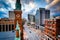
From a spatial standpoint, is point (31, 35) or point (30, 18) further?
point (30, 18)

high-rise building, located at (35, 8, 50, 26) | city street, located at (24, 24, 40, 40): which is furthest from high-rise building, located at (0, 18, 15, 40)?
high-rise building, located at (35, 8, 50, 26)

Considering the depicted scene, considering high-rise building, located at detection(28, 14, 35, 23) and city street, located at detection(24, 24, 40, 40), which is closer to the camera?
city street, located at detection(24, 24, 40, 40)

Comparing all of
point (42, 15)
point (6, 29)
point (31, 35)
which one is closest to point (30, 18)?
point (42, 15)

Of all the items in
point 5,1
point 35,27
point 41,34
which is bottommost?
point 41,34

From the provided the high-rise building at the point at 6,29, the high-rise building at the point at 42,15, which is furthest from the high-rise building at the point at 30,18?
the high-rise building at the point at 6,29

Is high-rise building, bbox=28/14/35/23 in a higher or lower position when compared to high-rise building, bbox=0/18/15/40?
higher

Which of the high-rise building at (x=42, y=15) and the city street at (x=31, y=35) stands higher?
the high-rise building at (x=42, y=15)

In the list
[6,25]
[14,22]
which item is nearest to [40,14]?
[14,22]

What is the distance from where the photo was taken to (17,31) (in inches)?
111

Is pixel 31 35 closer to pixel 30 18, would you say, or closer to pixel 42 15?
pixel 30 18

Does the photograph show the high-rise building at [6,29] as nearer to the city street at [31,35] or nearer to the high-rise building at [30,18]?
the city street at [31,35]

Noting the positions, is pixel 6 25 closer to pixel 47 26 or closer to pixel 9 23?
pixel 9 23

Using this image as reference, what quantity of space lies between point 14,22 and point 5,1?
0.71 m

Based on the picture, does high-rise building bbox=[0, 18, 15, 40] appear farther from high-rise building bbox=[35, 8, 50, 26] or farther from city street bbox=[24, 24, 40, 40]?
high-rise building bbox=[35, 8, 50, 26]
